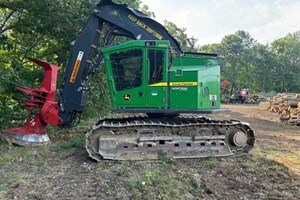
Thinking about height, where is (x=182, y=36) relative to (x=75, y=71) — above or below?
above

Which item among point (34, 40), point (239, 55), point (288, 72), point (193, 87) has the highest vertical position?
point (239, 55)

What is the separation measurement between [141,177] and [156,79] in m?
2.50

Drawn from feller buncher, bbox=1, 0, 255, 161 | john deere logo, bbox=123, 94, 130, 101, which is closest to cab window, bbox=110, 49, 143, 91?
feller buncher, bbox=1, 0, 255, 161

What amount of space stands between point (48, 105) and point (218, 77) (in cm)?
415

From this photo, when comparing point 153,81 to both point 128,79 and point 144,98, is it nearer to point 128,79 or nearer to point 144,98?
point 144,98

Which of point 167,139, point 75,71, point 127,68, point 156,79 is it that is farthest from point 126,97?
point 75,71

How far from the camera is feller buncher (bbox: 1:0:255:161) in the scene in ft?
23.4

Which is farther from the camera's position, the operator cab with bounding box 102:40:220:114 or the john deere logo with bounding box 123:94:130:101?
the john deere logo with bounding box 123:94:130:101

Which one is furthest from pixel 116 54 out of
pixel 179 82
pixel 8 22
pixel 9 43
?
pixel 8 22

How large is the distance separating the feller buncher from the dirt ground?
38 cm

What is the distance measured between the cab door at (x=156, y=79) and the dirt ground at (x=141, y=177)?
1.30 m

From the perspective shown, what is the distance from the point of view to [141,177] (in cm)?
568

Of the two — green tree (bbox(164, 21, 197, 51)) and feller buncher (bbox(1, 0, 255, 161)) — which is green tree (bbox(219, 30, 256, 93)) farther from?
feller buncher (bbox(1, 0, 255, 161))

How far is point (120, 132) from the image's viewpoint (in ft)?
23.2
